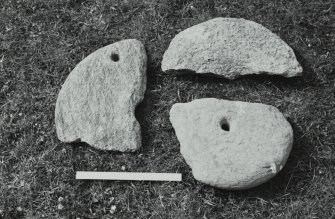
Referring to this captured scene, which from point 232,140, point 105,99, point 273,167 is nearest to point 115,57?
point 105,99

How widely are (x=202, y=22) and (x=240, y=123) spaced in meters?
0.85

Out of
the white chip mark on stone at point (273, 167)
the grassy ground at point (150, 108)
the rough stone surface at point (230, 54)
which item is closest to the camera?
the white chip mark on stone at point (273, 167)

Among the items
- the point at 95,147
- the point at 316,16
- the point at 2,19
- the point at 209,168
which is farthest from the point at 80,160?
the point at 316,16

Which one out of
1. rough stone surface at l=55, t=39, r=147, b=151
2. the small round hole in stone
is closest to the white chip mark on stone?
rough stone surface at l=55, t=39, r=147, b=151

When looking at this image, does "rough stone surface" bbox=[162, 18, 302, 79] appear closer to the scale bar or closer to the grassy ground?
the grassy ground

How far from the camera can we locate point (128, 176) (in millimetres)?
2703

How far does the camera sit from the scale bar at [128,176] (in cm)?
270

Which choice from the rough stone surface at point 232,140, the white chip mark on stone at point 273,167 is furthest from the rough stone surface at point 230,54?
the white chip mark on stone at point 273,167

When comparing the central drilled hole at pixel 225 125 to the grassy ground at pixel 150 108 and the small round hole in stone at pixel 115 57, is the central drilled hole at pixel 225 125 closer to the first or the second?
the grassy ground at pixel 150 108

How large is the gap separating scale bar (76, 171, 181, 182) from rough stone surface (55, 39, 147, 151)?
0.15 metres

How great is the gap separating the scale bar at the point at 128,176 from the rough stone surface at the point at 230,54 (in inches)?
25.4

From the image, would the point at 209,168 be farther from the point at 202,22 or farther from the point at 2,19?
the point at 2,19

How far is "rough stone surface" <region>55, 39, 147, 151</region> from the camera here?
8.96 feet

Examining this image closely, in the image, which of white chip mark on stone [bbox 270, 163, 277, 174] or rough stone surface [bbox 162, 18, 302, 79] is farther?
rough stone surface [bbox 162, 18, 302, 79]
